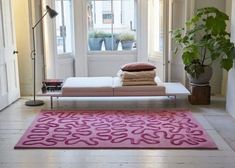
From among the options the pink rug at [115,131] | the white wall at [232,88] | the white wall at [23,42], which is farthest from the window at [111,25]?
the white wall at [232,88]

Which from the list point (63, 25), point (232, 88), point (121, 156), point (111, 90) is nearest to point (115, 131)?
point (121, 156)

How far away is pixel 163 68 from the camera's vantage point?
249 inches

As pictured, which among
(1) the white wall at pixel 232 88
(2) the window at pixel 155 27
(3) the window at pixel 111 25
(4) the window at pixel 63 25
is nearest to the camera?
(1) the white wall at pixel 232 88

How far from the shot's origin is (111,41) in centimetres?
700

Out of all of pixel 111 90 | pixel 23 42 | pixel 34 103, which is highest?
pixel 23 42

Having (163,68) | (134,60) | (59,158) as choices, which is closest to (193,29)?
(163,68)

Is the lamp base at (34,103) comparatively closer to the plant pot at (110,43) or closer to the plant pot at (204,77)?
the plant pot at (110,43)

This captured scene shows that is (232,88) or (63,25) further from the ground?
(63,25)

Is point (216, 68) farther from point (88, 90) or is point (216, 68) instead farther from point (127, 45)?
point (88, 90)

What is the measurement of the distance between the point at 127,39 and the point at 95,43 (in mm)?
698

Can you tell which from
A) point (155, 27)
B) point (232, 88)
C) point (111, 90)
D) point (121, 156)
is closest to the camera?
point (121, 156)

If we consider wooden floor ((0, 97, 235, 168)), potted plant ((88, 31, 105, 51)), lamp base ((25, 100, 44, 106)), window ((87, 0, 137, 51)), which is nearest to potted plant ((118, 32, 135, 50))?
window ((87, 0, 137, 51))

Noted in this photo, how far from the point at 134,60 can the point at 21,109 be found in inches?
110

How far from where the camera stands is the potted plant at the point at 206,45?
4734 mm
